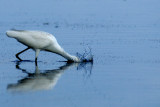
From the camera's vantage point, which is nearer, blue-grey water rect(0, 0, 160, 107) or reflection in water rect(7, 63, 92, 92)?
blue-grey water rect(0, 0, 160, 107)

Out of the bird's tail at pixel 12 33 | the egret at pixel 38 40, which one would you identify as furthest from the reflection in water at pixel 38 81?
the bird's tail at pixel 12 33

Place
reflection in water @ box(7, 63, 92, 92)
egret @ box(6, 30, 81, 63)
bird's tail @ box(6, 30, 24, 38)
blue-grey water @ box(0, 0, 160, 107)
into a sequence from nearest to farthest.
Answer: blue-grey water @ box(0, 0, 160, 107)
reflection in water @ box(7, 63, 92, 92)
bird's tail @ box(6, 30, 24, 38)
egret @ box(6, 30, 81, 63)

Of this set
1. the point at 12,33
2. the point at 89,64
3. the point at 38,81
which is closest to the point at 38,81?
the point at 38,81

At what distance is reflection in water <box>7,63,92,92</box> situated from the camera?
472 inches

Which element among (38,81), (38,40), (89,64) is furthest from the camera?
(38,40)

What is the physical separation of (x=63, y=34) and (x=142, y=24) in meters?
5.37

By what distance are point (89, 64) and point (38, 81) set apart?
3.22 metres

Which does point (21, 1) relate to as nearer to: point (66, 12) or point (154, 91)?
point (66, 12)

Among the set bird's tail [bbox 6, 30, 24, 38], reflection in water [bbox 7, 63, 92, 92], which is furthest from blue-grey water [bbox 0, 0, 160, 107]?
bird's tail [bbox 6, 30, 24, 38]

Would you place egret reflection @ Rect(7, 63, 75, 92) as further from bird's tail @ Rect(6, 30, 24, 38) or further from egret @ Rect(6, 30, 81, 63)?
bird's tail @ Rect(6, 30, 24, 38)

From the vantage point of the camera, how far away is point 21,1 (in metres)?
38.2

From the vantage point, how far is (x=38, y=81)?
507 inches

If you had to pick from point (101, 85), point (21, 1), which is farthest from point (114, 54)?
point (21, 1)

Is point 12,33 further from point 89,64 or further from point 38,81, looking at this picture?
point 38,81
